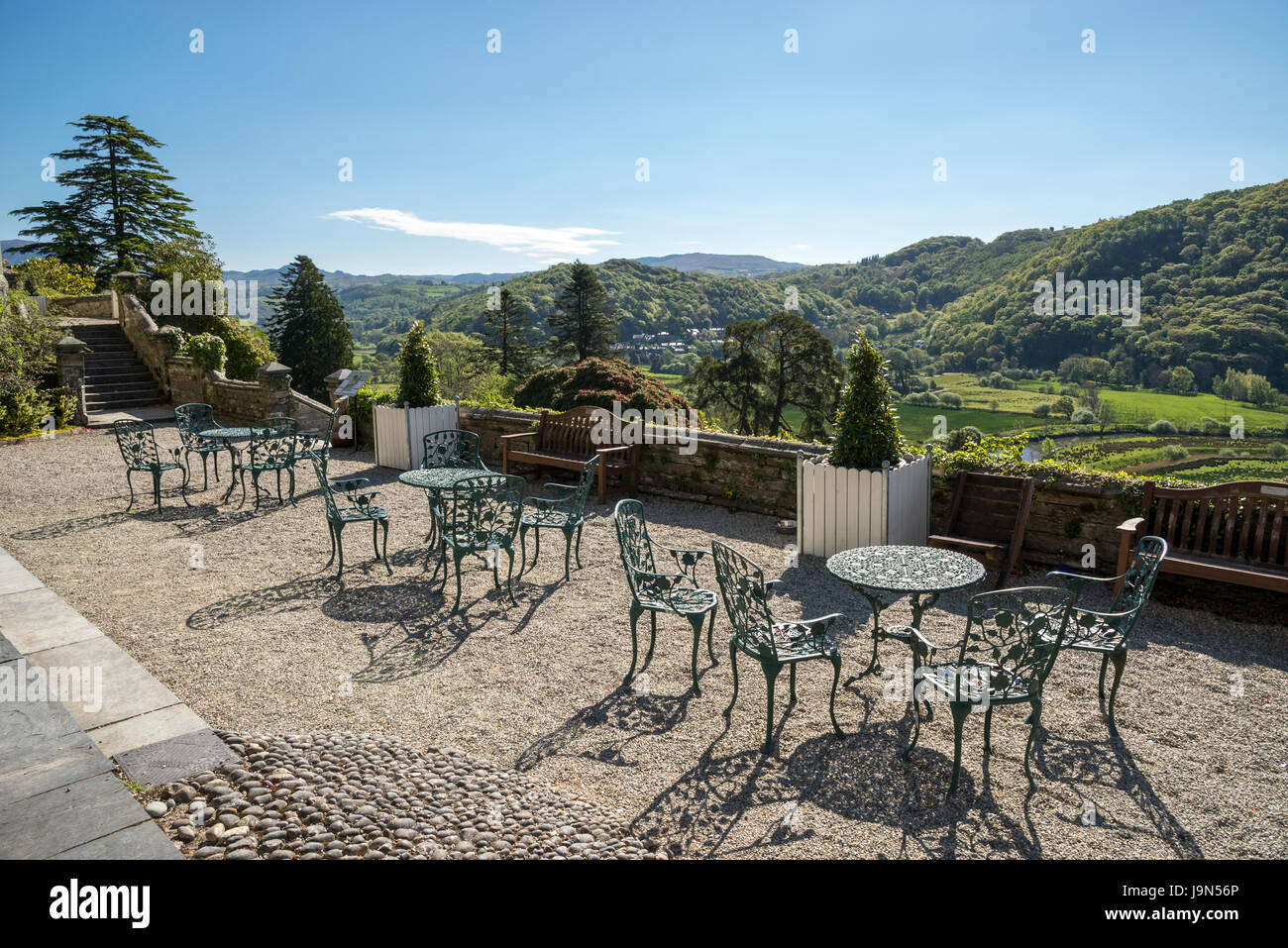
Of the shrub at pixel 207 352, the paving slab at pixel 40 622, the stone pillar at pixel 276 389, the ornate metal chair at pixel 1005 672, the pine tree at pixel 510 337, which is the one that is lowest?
the paving slab at pixel 40 622

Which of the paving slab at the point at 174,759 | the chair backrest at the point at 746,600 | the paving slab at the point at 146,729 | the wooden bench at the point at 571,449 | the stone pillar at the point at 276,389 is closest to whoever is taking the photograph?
the paving slab at the point at 174,759

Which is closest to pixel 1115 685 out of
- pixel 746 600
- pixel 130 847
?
pixel 746 600

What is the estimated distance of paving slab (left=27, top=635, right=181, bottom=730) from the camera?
159 inches

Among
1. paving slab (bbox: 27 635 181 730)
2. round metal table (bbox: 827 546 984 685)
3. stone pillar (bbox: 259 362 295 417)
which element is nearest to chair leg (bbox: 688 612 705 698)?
round metal table (bbox: 827 546 984 685)

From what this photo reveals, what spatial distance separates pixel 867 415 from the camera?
277 inches

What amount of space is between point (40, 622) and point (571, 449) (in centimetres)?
592

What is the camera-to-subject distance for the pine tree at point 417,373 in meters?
11.4

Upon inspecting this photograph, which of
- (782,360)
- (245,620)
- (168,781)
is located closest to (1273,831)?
(168,781)

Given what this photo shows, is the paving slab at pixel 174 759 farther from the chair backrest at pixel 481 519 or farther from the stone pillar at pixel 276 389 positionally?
the stone pillar at pixel 276 389

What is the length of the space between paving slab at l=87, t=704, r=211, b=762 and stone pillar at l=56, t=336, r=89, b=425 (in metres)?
14.2

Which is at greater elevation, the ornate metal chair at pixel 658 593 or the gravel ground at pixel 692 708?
the ornate metal chair at pixel 658 593

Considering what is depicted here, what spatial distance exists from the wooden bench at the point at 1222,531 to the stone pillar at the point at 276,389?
13.6 meters

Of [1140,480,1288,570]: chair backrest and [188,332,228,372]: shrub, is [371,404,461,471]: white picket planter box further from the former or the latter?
[1140,480,1288,570]: chair backrest

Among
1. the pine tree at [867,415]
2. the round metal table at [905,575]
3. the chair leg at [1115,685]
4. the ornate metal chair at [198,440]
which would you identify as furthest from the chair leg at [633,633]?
the ornate metal chair at [198,440]
